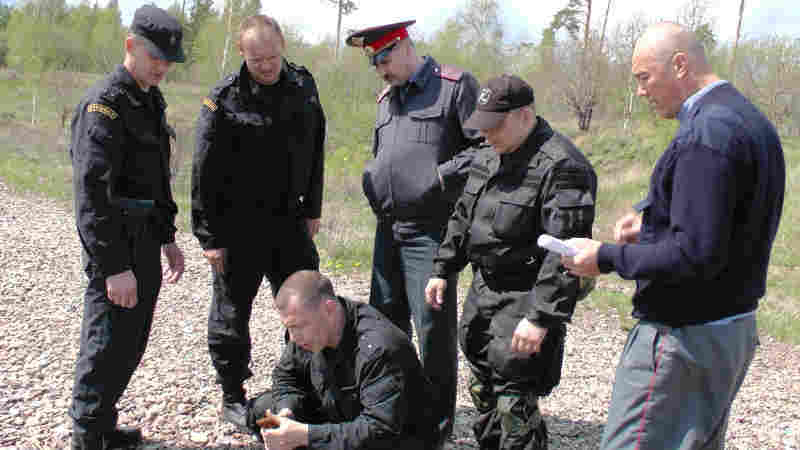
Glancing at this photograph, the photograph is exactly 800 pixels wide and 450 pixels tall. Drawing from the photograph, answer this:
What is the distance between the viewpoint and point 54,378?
4.39 meters

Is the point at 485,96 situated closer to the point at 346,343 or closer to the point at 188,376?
the point at 346,343

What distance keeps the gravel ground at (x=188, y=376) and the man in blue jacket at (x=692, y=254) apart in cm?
178

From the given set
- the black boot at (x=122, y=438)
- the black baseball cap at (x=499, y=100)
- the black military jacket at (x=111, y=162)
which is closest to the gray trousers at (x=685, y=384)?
the black baseball cap at (x=499, y=100)

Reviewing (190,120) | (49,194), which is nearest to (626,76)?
(190,120)

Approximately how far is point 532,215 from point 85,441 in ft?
7.50

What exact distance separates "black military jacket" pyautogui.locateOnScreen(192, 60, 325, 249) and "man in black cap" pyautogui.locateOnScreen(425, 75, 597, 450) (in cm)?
114

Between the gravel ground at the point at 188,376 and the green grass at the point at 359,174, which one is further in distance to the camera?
the green grass at the point at 359,174

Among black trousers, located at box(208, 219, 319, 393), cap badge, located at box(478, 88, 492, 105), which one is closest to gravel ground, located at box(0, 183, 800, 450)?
black trousers, located at box(208, 219, 319, 393)

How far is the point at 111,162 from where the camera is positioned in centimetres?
287

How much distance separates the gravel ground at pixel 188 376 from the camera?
148 inches

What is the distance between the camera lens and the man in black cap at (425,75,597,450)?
259 cm

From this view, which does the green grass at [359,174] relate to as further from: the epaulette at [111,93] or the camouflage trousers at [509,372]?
the epaulette at [111,93]

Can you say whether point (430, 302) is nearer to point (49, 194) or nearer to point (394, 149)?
point (394, 149)

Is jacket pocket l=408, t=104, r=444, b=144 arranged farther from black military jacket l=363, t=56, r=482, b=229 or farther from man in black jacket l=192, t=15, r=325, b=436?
man in black jacket l=192, t=15, r=325, b=436
